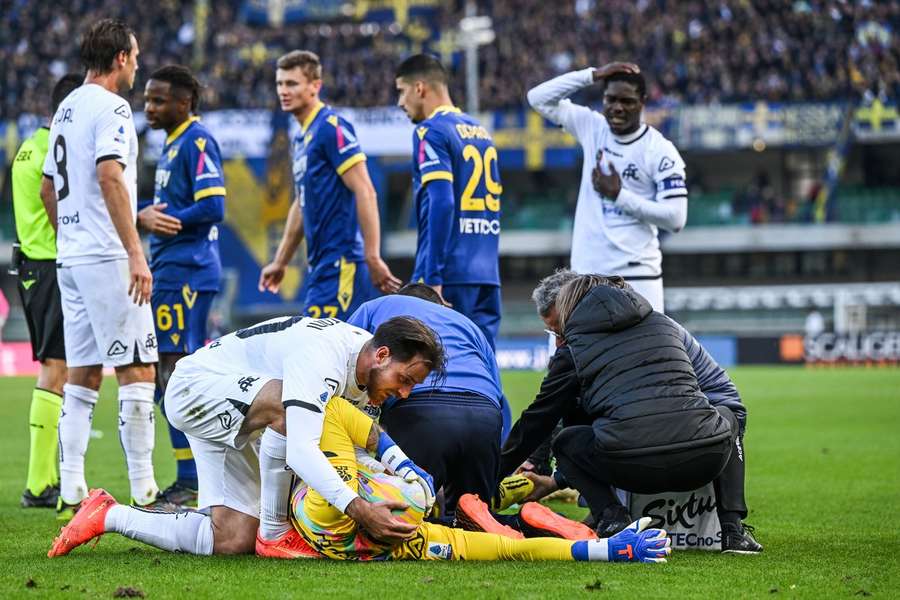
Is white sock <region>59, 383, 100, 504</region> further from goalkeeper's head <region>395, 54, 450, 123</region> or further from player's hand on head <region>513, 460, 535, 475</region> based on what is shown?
goalkeeper's head <region>395, 54, 450, 123</region>

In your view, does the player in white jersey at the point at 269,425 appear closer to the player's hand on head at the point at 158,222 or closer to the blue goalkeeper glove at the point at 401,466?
the blue goalkeeper glove at the point at 401,466

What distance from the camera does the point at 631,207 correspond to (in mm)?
7680

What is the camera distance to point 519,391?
19141 millimetres

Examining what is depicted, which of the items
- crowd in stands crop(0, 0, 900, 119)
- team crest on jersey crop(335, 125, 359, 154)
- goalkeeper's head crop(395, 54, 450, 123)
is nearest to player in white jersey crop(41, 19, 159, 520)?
team crest on jersey crop(335, 125, 359, 154)

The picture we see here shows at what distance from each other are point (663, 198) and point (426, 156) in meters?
1.48

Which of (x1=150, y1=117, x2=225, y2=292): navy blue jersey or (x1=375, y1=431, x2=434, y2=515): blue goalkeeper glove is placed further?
(x1=150, y1=117, x2=225, y2=292): navy blue jersey

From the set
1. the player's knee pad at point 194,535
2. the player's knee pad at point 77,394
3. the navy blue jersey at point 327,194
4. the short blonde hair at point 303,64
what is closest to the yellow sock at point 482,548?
the player's knee pad at point 194,535

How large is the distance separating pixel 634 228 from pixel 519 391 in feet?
37.4

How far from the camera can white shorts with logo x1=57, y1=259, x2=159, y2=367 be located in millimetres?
6637

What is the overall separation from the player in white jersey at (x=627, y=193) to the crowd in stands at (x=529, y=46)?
28287mm

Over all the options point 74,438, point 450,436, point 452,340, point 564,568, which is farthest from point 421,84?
point 564,568

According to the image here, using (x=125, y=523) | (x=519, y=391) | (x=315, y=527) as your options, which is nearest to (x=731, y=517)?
(x=315, y=527)

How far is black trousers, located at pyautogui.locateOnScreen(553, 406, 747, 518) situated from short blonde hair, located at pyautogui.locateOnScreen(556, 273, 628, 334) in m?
0.49

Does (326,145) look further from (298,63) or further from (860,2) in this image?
(860,2)
